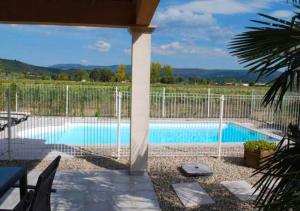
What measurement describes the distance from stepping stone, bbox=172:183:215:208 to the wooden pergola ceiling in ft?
9.82

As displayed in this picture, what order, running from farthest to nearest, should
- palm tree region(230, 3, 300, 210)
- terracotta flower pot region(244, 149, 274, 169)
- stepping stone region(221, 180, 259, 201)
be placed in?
terracotta flower pot region(244, 149, 274, 169)
stepping stone region(221, 180, 259, 201)
palm tree region(230, 3, 300, 210)

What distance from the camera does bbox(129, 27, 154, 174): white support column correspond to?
21.5 ft

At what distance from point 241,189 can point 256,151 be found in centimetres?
169

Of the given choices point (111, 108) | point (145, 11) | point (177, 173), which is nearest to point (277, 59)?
point (145, 11)

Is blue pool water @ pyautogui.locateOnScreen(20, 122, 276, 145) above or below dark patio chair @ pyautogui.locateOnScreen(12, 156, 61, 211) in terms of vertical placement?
below

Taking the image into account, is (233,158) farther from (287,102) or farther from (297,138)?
(297,138)

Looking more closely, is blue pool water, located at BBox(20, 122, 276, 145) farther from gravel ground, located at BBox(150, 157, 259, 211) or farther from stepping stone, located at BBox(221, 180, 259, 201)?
stepping stone, located at BBox(221, 180, 259, 201)

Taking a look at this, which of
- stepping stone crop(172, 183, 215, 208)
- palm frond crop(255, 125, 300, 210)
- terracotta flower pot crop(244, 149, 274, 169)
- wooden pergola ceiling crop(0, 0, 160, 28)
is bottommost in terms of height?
stepping stone crop(172, 183, 215, 208)

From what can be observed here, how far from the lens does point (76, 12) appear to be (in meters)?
6.35

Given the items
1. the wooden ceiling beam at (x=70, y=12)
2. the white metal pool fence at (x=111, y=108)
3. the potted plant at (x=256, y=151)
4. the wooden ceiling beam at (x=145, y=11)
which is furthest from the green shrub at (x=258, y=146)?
the white metal pool fence at (x=111, y=108)

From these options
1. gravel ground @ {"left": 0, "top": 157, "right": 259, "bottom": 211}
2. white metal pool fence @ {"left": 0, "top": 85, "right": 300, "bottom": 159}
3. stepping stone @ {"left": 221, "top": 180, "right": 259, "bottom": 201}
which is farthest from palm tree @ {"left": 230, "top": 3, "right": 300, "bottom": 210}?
white metal pool fence @ {"left": 0, "top": 85, "right": 300, "bottom": 159}

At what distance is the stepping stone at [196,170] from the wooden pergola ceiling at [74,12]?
9.61 feet

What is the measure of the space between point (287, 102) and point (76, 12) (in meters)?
8.83

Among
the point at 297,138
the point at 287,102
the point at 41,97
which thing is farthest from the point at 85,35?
the point at 297,138
